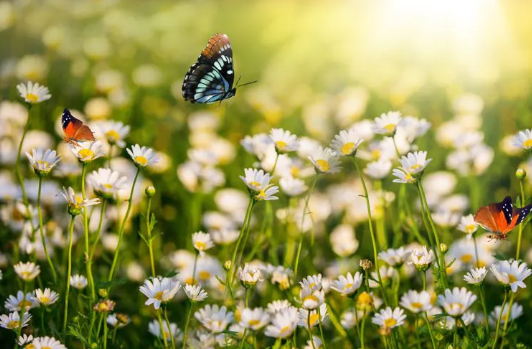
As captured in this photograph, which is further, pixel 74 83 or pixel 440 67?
pixel 440 67

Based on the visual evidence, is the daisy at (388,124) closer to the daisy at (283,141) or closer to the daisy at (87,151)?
the daisy at (283,141)

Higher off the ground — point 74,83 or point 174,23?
point 174,23

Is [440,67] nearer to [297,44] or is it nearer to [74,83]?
[297,44]

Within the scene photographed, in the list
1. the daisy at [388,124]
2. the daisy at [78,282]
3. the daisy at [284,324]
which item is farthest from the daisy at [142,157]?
the daisy at [388,124]

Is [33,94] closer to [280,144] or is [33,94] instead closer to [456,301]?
[280,144]

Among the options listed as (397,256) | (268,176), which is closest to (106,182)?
(268,176)

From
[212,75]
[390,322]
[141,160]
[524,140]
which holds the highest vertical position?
[212,75]

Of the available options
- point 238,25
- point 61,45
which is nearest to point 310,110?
point 61,45
